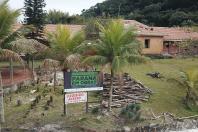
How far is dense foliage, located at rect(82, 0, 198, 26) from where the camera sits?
66.8 meters

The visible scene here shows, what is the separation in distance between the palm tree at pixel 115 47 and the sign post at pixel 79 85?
77 centimetres

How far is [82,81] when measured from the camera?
23797 mm

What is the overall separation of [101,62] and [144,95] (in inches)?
192

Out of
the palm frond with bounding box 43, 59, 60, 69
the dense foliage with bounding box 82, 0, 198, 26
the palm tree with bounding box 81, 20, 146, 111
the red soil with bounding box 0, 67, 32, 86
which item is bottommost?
the red soil with bounding box 0, 67, 32, 86

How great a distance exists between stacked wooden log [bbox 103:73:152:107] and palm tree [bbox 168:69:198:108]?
6.58 ft

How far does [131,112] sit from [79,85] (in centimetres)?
294

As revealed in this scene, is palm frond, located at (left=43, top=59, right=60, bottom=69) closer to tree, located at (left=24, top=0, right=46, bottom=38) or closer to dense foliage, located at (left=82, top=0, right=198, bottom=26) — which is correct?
tree, located at (left=24, top=0, right=46, bottom=38)

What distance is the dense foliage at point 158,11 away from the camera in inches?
2628

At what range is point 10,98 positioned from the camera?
1019 inches

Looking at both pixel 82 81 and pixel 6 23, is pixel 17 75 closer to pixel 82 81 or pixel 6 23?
pixel 82 81

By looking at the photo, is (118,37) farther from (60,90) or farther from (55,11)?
(55,11)

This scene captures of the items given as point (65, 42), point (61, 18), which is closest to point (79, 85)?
point (65, 42)

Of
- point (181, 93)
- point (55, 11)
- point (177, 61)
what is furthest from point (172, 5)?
point (181, 93)

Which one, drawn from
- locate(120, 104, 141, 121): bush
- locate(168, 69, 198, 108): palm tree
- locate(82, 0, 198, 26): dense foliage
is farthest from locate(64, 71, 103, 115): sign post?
locate(82, 0, 198, 26): dense foliage
